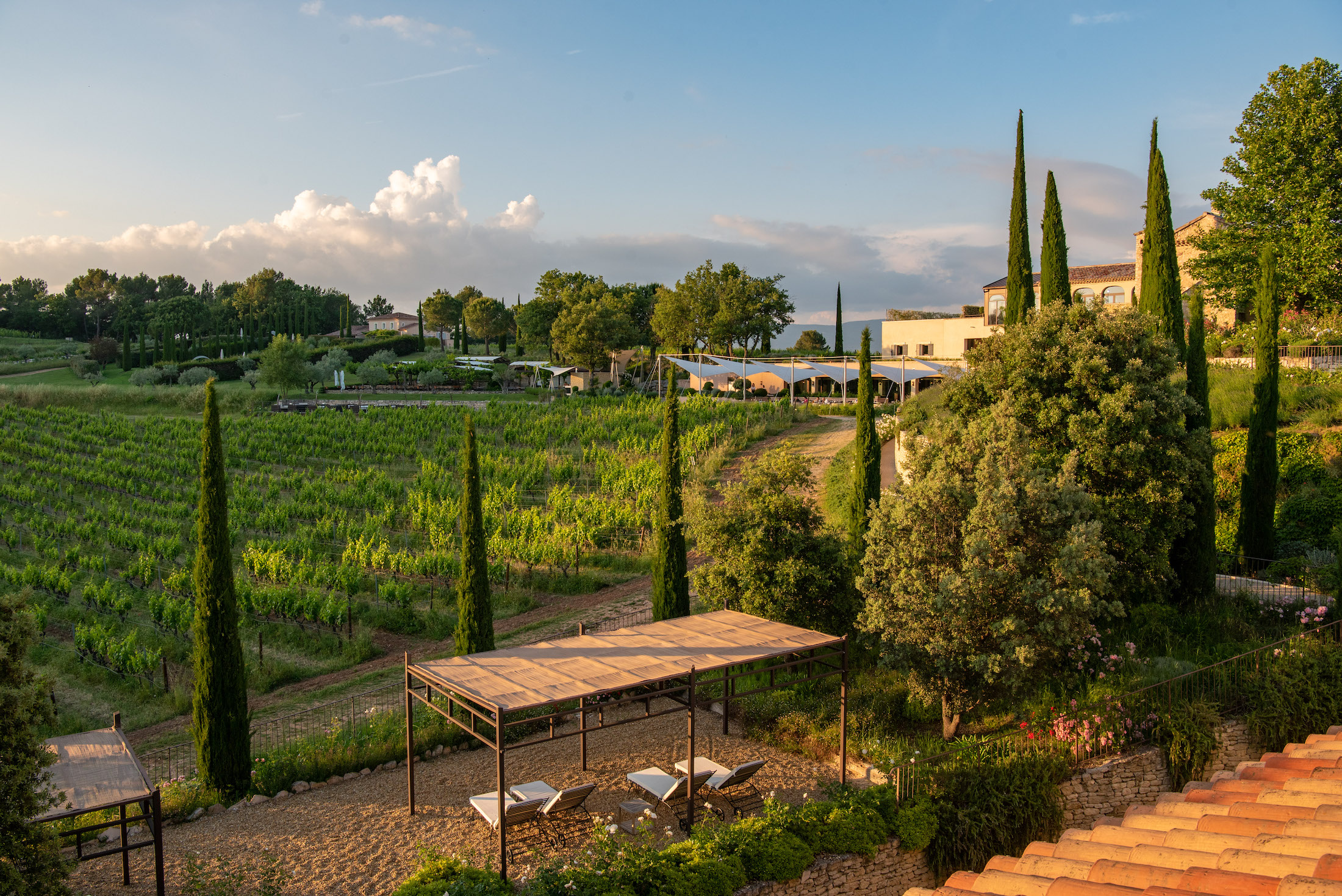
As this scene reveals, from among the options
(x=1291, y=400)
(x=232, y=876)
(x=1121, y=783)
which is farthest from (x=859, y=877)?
(x=1291, y=400)

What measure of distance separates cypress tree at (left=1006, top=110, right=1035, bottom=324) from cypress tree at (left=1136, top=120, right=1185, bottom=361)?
2.34 metres

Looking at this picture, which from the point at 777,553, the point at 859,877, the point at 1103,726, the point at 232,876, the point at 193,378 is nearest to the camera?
the point at 232,876

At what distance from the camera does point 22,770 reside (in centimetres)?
645

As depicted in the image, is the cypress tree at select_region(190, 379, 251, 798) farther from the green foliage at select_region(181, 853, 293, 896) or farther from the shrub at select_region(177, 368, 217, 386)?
the shrub at select_region(177, 368, 217, 386)

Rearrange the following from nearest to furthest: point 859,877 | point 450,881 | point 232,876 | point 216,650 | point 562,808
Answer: point 450,881 → point 232,876 → point 859,877 → point 562,808 → point 216,650

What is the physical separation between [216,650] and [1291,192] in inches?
1127

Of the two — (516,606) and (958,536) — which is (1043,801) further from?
(516,606)

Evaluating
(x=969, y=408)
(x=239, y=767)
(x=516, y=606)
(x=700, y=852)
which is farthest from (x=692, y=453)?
(x=700, y=852)

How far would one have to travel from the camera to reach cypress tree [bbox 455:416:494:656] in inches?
537

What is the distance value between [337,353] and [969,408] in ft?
193

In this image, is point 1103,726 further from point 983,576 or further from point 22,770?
point 22,770

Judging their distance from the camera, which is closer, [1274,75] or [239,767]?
[239,767]

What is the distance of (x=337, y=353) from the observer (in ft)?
212

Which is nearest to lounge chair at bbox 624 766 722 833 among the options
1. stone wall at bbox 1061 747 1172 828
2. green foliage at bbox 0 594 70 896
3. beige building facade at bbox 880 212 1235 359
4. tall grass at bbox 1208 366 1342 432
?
stone wall at bbox 1061 747 1172 828
